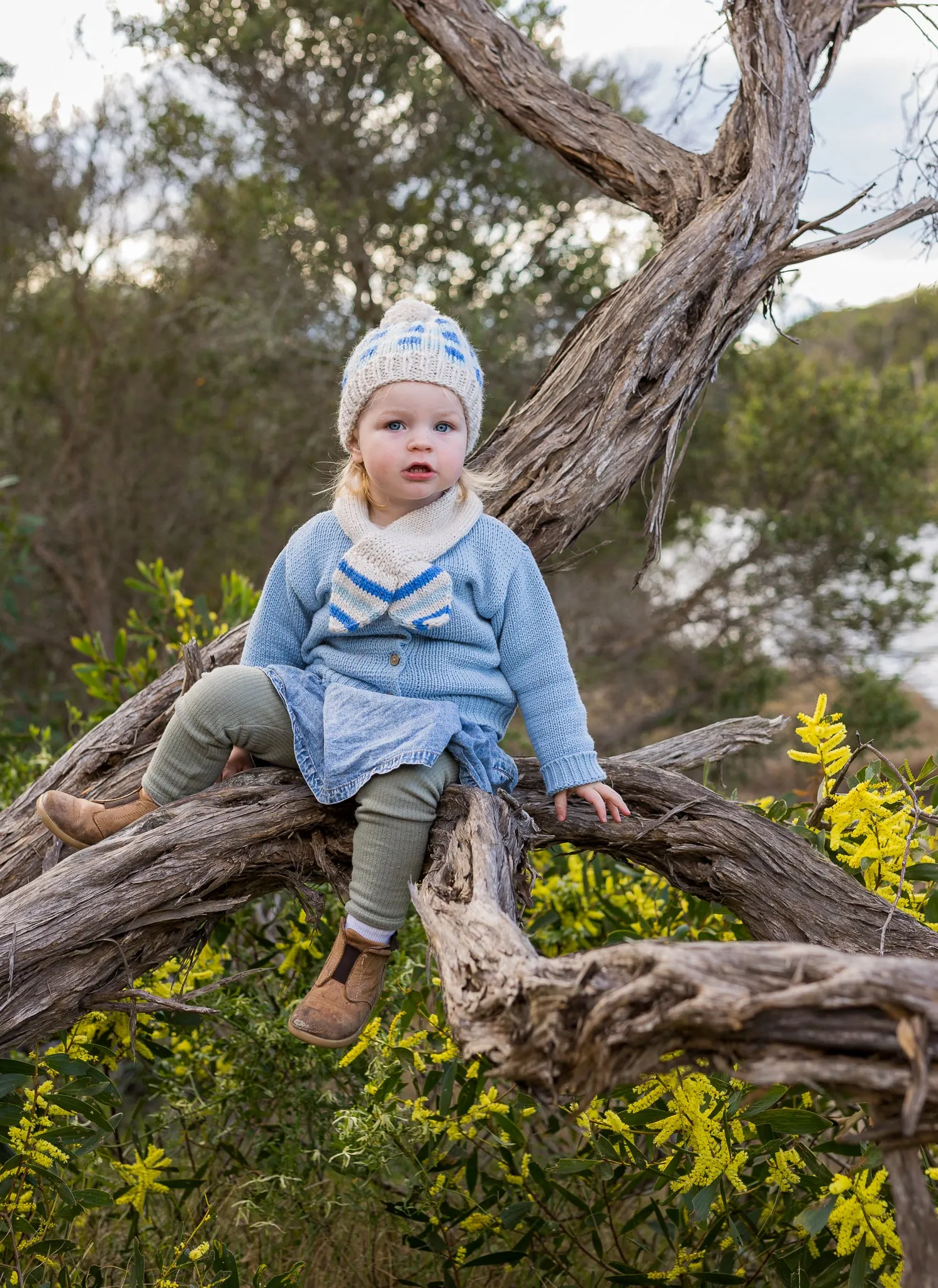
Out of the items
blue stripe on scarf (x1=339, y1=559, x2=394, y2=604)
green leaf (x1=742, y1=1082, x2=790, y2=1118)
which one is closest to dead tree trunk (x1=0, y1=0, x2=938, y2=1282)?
green leaf (x1=742, y1=1082, x2=790, y2=1118)

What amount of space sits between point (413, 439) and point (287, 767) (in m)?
0.62

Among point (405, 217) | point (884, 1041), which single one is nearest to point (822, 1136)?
point (884, 1041)

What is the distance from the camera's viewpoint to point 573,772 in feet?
6.59

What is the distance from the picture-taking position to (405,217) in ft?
23.5

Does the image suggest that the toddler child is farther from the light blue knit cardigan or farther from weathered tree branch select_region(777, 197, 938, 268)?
weathered tree branch select_region(777, 197, 938, 268)

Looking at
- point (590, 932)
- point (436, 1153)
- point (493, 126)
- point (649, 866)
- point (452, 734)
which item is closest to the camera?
point (452, 734)

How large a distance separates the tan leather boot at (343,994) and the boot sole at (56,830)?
0.50 meters

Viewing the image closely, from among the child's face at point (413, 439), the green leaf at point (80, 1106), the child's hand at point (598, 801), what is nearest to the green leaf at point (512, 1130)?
the child's hand at point (598, 801)

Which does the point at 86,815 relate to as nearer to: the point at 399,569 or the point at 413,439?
the point at 399,569

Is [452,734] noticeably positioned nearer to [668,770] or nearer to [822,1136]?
[668,770]

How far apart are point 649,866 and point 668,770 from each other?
0.58ft

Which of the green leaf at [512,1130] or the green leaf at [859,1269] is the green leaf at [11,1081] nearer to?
the green leaf at [512,1130]

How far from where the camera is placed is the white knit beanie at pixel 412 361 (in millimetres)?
2092

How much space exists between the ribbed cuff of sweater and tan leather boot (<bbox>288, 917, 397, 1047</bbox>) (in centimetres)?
38
